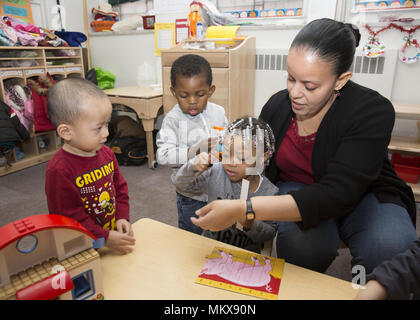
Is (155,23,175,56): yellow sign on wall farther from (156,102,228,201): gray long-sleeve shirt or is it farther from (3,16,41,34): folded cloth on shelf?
(156,102,228,201): gray long-sleeve shirt

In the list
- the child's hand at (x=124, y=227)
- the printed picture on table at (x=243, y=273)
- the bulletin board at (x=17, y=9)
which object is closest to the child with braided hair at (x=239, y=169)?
the printed picture on table at (x=243, y=273)

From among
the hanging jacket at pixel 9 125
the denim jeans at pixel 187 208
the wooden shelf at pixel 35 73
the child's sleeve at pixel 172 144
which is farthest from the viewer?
the wooden shelf at pixel 35 73

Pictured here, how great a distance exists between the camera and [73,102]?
0.94 m

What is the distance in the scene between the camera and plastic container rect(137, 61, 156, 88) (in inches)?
137

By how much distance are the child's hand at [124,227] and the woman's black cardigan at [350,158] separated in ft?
1.69

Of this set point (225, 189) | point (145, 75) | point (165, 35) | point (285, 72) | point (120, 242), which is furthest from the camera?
point (145, 75)

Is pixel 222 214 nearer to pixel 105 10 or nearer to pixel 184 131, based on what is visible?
pixel 184 131

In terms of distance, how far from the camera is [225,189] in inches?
44.9

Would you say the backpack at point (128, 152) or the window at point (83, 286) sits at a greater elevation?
the window at point (83, 286)

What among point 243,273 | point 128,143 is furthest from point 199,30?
point 243,273

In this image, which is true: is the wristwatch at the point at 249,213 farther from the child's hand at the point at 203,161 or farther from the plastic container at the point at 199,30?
the plastic container at the point at 199,30

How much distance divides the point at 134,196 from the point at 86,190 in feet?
4.69

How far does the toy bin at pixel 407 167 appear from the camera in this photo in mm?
2305
